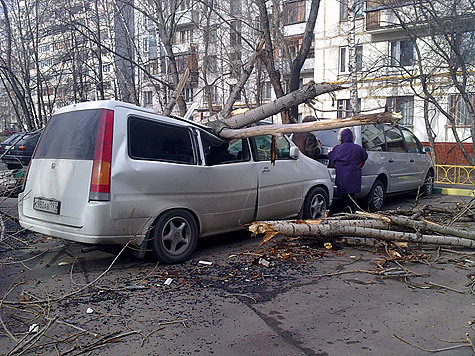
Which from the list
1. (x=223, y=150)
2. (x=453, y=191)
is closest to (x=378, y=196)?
(x=453, y=191)

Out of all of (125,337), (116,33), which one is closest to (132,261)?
(125,337)

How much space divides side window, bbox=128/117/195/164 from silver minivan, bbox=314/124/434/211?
4022mm

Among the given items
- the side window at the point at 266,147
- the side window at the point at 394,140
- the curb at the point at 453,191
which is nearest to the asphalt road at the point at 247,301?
the side window at the point at 266,147

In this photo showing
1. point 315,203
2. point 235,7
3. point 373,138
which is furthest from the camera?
point 235,7

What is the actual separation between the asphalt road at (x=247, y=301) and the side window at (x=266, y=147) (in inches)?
56.0

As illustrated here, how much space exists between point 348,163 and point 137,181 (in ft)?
14.5

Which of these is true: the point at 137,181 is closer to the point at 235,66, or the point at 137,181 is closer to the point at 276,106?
the point at 276,106

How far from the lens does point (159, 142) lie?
5.71m

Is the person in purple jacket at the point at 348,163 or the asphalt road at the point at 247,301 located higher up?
the person in purple jacket at the point at 348,163

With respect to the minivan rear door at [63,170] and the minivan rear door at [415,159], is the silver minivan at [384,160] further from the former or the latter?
the minivan rear door at [63,170]

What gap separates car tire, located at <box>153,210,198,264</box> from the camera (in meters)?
5.56

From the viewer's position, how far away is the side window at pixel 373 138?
372 inches

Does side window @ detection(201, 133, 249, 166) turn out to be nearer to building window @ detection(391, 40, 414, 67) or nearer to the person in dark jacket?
the person in dark jacket

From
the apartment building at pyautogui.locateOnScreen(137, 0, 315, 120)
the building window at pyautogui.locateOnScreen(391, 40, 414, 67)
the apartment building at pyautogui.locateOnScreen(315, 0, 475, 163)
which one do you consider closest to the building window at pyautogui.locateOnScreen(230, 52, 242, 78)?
the apartment building at pyautogui.locateOnScreen(137, 0, 315, 120)
